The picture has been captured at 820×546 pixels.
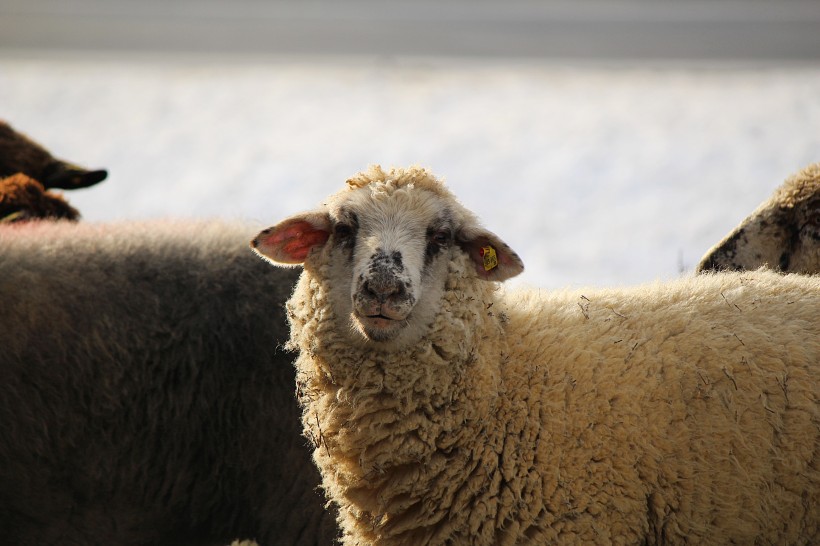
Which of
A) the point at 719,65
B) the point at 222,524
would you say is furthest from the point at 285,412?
the point at 719,65

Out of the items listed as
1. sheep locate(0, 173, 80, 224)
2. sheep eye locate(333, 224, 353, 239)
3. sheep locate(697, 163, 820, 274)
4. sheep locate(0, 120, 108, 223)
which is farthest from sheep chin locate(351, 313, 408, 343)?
sheep locate(0, 120, 108, 223)

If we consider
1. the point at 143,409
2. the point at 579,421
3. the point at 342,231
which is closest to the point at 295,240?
the point at 342,231

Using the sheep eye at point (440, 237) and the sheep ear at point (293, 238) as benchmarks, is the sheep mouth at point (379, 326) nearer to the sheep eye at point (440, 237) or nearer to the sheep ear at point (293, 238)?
the sheep eye at point (440, 237)

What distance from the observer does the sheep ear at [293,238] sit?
347 centimetres

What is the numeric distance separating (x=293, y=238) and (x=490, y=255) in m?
0.76

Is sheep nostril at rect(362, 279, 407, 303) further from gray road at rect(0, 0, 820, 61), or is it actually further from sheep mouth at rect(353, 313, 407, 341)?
gray road at rect(0, 0, 820, 61)

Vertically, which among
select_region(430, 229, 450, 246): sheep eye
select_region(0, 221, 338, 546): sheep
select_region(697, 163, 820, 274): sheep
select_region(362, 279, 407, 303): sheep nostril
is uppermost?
select_region(697, 163, 820, 274): sheep

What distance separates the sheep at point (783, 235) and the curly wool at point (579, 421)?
812 mm

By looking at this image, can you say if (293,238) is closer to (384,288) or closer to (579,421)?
(384,288)

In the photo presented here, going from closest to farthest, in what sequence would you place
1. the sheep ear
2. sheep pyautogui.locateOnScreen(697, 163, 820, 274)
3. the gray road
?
the sheep ear
sheep pyautogui.locateOnScreen(697, 163, 820, 274)
the gray road

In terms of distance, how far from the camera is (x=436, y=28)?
12.2 meters

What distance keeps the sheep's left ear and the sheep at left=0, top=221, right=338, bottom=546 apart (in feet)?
4.55

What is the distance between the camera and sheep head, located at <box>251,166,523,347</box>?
3123mm

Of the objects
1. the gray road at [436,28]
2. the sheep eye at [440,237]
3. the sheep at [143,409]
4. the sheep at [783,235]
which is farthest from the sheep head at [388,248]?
the gray road at [436,28]
